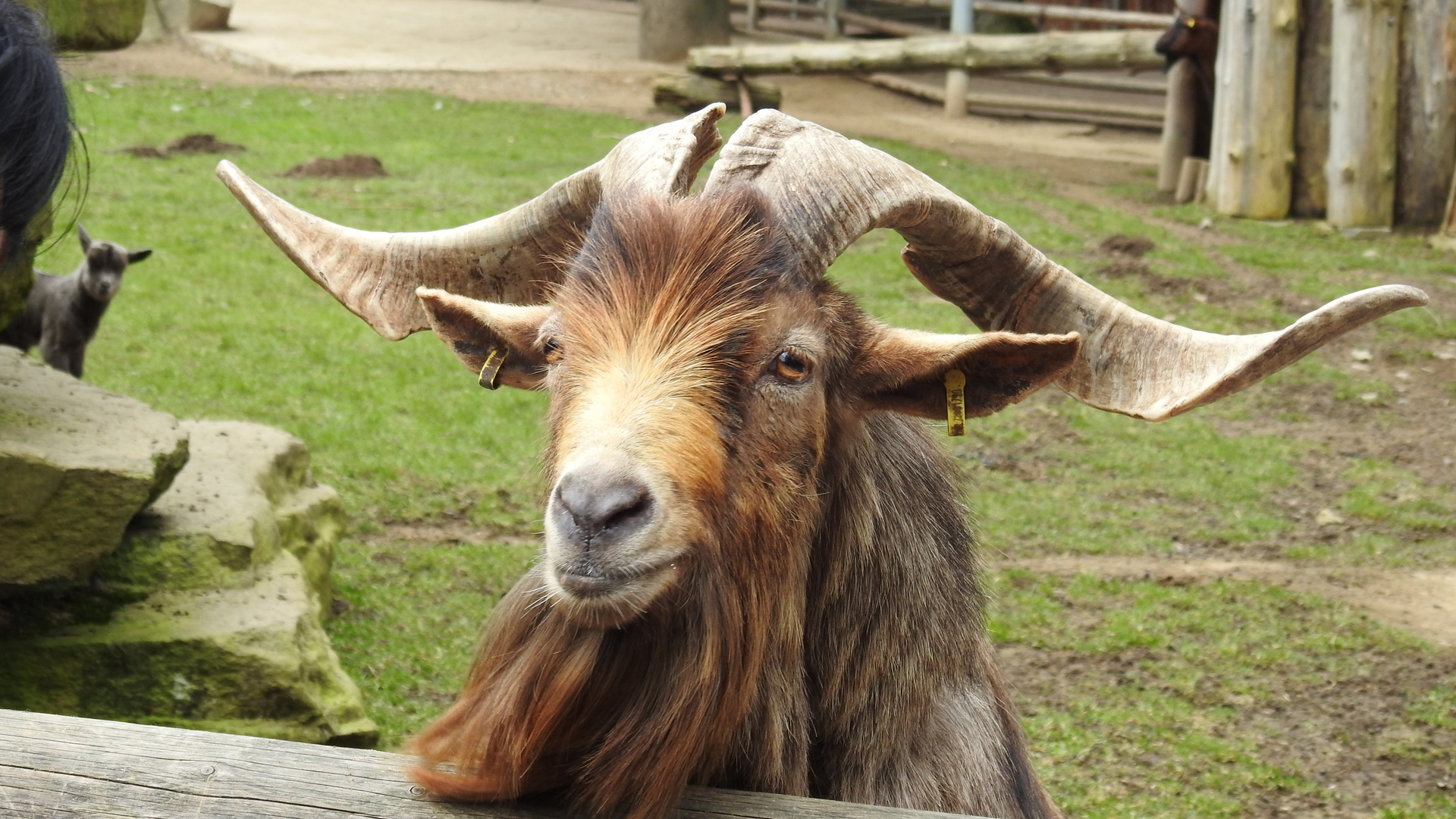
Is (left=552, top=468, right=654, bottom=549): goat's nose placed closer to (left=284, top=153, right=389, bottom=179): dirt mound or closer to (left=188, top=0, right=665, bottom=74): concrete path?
(left=284, top=153, right=389, bottom=179): dirt mound

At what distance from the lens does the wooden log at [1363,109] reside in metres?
11.8

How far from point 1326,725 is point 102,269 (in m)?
7.40

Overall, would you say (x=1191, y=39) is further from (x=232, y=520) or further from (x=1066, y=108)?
(x=232, y=520)

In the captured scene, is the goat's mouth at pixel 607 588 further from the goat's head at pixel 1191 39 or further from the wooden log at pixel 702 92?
the wooden log at pixel 702 92

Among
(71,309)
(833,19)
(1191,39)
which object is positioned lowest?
(71,309)

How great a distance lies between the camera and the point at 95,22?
5902 mm

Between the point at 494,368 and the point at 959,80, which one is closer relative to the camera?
the point at 494,368

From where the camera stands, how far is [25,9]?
3668 mm

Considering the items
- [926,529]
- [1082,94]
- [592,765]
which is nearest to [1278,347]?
[926,529]

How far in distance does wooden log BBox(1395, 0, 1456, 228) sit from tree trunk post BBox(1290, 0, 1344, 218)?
618 mm

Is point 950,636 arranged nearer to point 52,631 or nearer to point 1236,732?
point 1236,732

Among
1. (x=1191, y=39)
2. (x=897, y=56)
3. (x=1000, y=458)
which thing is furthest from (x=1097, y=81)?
(x=1000, y=458)

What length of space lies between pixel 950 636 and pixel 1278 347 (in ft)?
3.52

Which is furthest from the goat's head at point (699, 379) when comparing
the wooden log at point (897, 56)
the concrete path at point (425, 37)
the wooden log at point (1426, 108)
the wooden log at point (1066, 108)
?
the concrete path at point (425, 37)
